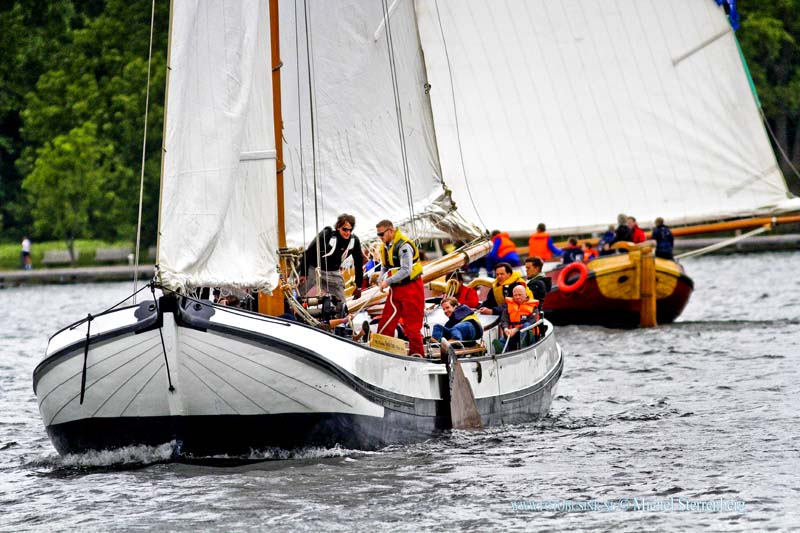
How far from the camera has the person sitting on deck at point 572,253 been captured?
3447cm

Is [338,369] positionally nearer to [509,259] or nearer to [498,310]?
[498,310]

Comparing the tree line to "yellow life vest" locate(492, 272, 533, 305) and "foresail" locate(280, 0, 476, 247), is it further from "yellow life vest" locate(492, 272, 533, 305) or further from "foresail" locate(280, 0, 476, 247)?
"yellow life vest" locate(492, 272, 533, 305)

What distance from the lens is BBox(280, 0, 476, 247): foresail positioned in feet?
68.1

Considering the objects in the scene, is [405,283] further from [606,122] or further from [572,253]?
[606,122]

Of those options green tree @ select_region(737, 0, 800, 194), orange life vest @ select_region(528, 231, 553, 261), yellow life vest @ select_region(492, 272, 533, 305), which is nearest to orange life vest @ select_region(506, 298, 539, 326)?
yellow life vest @ select_region(492, 272, 533, 305)

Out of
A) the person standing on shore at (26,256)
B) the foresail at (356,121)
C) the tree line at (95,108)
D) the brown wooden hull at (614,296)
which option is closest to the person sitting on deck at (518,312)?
the foresail at (356,121)

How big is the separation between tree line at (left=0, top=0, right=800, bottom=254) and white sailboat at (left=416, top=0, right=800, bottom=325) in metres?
35.6

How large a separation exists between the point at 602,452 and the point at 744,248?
4871 centimetres

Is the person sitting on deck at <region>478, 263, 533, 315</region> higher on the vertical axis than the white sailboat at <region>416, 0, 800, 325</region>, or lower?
lower

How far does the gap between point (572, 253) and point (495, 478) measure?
1959cm

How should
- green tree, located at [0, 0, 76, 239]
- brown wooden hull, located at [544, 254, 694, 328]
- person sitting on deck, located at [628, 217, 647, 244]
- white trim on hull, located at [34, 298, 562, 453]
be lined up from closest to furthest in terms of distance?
white trim on hull, located at [34, 298, 562, 453] → brown wooden hull, located at [544, 254, 694, 328] → person sitting on deck, located at [628, 217, 647, 244] → green tree, located at [0, 0, 76, 239]

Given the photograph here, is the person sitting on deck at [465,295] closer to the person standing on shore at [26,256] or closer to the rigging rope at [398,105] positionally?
the rigging rope at [398,105]

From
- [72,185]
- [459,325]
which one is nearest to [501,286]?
[459,325]

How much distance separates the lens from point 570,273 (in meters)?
33.4
